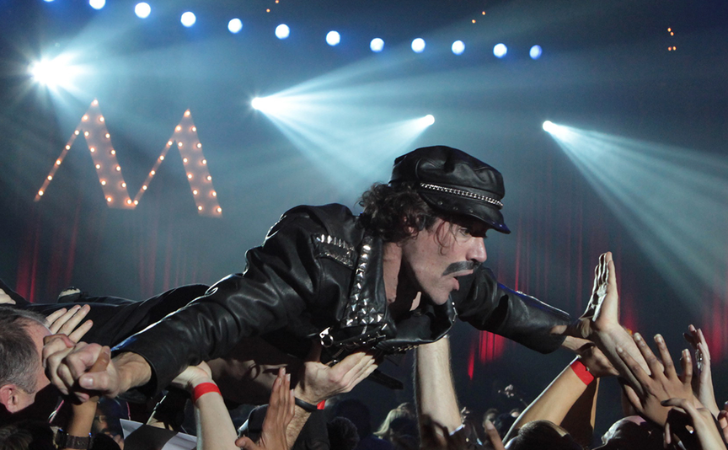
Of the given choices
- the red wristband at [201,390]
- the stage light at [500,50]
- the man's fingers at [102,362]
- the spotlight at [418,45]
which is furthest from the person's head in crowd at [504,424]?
the stage light at [500,50]

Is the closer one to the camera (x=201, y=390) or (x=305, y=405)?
(x=201, y=390)

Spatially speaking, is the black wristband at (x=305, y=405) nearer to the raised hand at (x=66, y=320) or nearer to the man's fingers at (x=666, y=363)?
the raised hand at (x=66, y=320)

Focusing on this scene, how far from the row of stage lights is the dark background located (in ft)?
0.30

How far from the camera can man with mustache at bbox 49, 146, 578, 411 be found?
6.40ft

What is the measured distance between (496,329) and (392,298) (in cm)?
61

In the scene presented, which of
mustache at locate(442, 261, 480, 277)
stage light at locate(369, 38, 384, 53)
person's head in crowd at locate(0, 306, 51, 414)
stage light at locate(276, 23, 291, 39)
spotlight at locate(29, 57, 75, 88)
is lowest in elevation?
person's head in crowd at locate(0, 306, 51, 414)

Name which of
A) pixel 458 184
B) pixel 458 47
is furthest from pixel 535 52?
pixel 458 184

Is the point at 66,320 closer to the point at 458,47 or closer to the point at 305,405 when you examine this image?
the point at 305,405

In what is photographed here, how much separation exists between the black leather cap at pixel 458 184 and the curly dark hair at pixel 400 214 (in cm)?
4

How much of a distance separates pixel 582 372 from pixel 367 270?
3.50 feet

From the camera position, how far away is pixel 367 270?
7.02 ft

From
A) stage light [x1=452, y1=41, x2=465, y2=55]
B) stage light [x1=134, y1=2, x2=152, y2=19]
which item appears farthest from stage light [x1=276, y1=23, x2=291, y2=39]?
stage light [x1=452, y1=41, x2=465, y2=55]

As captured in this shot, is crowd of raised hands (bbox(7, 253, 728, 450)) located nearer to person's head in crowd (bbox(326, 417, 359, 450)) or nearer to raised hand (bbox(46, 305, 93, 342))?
raised hand (bbox(46, 305, 93, 342))

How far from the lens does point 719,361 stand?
8.85 meters
